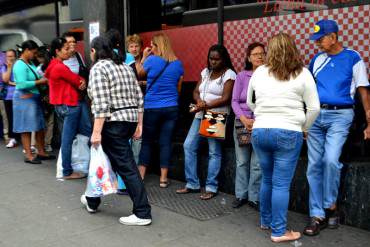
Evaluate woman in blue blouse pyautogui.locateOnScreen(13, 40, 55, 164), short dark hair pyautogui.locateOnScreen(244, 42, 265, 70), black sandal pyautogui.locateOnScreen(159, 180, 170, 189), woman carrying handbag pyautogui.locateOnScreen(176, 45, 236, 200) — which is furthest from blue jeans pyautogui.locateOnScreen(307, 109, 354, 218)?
woman in blue blouse pyautogui.locateOnScreen(13, 40, 55, 164)

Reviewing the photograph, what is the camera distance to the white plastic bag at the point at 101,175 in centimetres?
458

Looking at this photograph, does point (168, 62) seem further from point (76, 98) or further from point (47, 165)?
Answer: point (47, 165)

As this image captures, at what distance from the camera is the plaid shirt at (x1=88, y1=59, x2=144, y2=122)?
4.35m

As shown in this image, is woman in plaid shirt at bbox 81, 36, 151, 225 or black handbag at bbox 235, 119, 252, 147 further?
black handbag at bbox 235, 119, 252, 147

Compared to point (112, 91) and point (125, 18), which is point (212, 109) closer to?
point (112, 91)

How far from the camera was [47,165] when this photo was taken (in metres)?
7.06

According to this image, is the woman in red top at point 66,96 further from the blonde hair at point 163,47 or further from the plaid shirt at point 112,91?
the plaid shirt at point 112,91

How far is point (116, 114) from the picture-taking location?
4.42 meters

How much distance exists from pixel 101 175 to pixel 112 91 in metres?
0.80

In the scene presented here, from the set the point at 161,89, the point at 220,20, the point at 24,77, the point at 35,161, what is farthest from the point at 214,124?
the point at 35,161

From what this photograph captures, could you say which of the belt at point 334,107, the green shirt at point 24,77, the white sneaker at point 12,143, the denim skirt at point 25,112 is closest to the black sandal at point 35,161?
the denim skirt at point 25,112

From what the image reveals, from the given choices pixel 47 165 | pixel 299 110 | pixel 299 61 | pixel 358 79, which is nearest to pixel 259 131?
pixel 299 110

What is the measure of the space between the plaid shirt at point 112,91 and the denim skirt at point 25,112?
2.82 meters

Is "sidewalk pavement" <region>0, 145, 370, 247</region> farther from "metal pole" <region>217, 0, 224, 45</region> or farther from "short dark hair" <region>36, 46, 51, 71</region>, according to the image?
"short dark hair" <region>36, 46, 51, 71</region>
